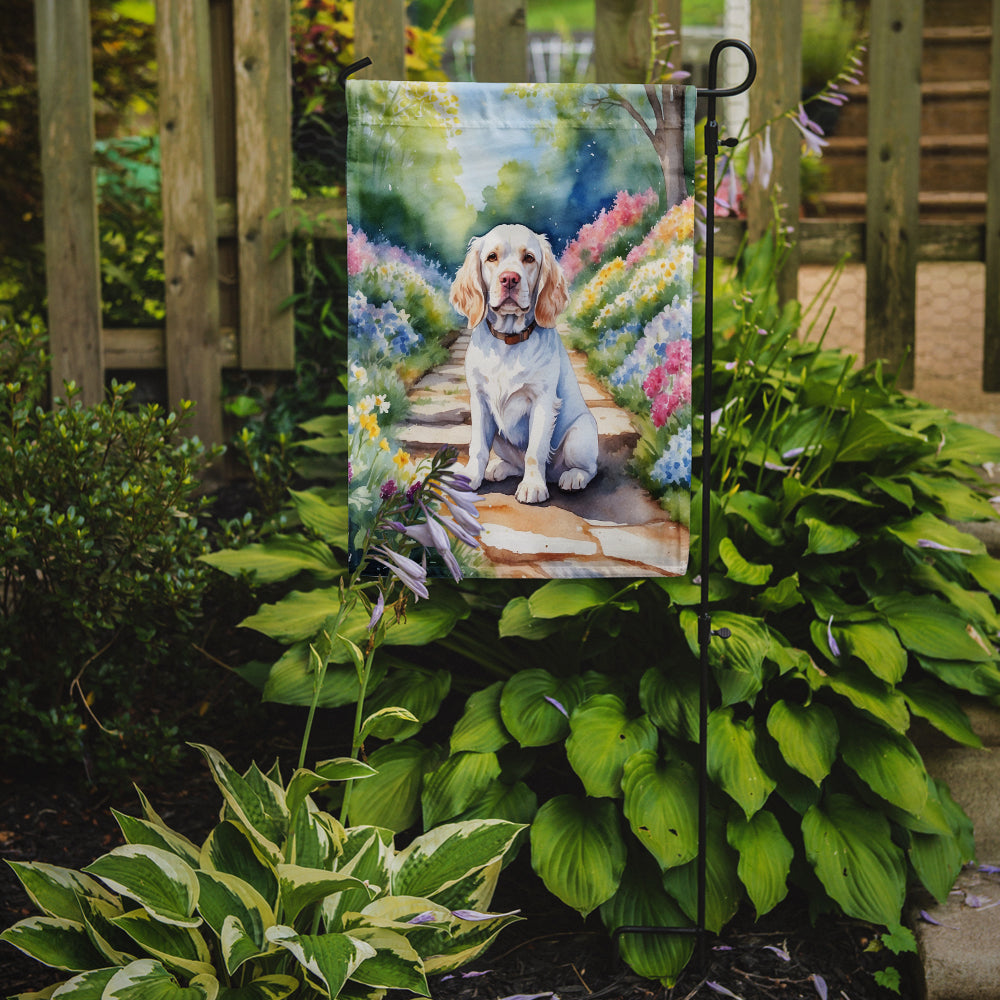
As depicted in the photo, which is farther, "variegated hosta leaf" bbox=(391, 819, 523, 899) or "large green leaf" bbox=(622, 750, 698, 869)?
"large green leaf" bbox=(622, 750, 698, 869)

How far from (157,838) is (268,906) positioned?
0.83 feet

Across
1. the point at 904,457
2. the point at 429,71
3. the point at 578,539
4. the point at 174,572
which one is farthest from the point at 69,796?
the point at 429,71

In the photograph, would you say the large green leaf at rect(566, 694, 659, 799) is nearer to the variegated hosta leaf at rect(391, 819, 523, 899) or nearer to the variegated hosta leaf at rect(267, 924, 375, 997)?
the variegated hosta leaf at rect(391, 819, 523, 899)

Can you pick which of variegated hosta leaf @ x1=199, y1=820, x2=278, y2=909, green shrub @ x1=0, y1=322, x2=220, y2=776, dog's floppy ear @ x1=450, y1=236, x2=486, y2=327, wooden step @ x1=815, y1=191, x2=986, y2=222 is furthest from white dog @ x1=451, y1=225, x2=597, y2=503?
wooden step @ x1=815, y1=191, x2=986, y2=222

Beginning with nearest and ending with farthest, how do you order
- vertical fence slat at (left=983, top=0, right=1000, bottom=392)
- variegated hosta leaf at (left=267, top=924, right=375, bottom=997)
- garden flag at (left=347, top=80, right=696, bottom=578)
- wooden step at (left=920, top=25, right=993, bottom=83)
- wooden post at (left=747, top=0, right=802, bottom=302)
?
variegated hosta leaf at (left=267, top=924, right=375, bottom=997)
garden flag at (left=347, top=80, right=696, bottom=578)
wooden post at (left=747, top=0, right=802, bottom=302)
vertical fence slat at (left=983, top=0, right=1000, bottom=392)
wooden step at (left=920, top=25, right=993, bottom=83)

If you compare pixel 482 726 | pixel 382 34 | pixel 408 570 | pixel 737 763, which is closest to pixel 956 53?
pixel 382 34

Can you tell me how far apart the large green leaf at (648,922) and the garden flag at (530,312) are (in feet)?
1.97

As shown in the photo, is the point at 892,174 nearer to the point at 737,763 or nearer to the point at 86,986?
the point at 737,763

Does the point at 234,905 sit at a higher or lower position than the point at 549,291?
lower

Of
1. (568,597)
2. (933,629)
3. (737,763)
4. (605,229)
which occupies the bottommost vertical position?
(737,763)

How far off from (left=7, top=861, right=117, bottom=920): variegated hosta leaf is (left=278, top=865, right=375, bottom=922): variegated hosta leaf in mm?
323

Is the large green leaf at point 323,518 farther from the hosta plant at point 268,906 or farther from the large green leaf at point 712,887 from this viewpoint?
the large green leaf at point 712,887

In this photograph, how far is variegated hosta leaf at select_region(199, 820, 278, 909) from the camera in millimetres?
1679

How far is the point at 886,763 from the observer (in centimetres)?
200
